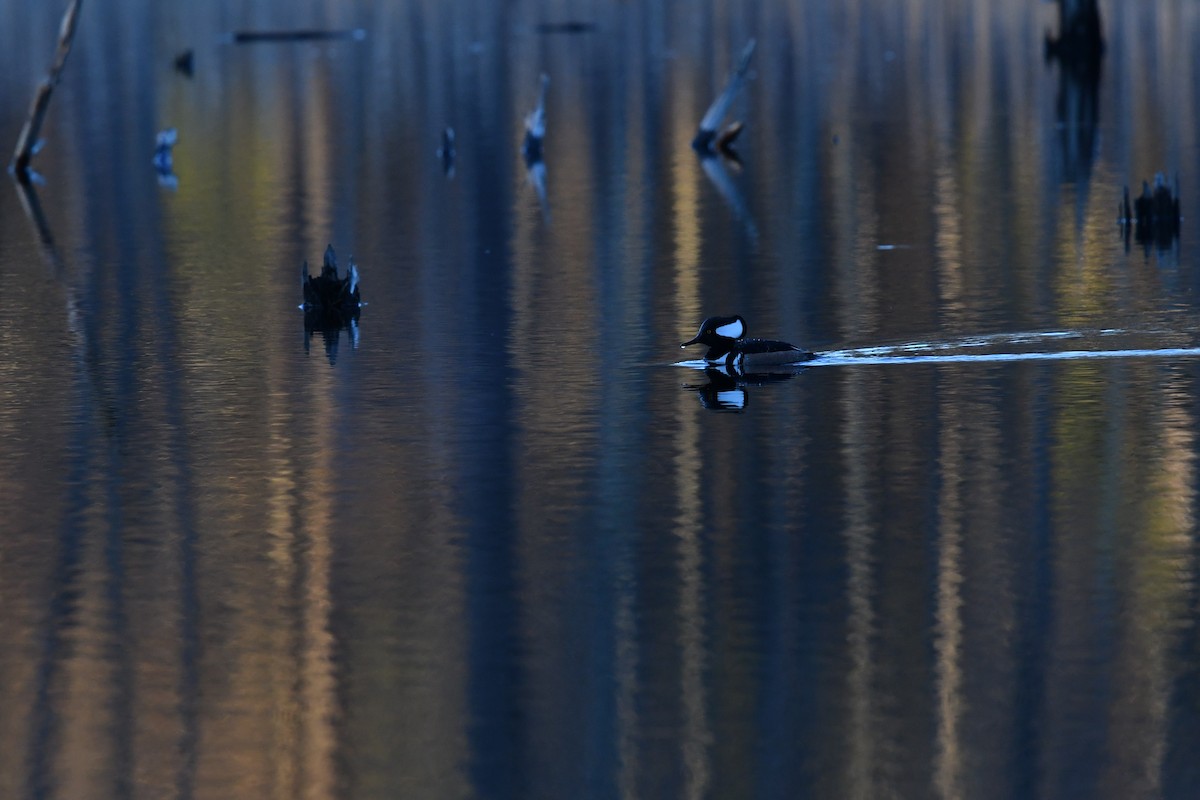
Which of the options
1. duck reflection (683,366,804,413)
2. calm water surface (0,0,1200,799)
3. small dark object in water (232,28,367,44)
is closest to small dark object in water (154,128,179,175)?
calm water surface (0,0,1200,799)

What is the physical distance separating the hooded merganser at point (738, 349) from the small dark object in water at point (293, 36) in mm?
72900

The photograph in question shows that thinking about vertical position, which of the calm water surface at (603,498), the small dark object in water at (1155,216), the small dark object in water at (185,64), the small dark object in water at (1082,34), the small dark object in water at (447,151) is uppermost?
the small dark object in water at (185,64)

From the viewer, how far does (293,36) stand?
9238cm

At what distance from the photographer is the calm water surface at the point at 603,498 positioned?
34.6 ft

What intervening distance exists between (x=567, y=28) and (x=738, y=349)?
77.3 meters

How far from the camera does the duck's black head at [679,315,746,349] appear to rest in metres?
20.2

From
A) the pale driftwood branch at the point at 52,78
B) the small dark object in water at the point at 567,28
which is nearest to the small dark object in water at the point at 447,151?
the pale driftwood branch at the point at 52,78

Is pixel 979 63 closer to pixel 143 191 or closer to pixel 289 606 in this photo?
pixel 143 191

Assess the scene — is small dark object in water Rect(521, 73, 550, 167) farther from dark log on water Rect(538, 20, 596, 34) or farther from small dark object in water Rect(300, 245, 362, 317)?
dark log on water Rect(538, 20, 596, 34)

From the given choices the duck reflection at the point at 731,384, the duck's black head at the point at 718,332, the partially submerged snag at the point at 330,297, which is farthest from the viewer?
the partially submerged snag at the point at 330,297

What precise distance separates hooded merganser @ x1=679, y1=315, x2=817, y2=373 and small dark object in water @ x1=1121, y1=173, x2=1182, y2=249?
1038 cm

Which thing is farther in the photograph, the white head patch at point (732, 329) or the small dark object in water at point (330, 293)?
the small dark object in water at point (330, 293)

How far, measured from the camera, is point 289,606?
12820 mm

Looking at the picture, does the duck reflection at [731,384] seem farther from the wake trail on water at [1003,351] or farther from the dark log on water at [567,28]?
the dark log on water at [567,28]
